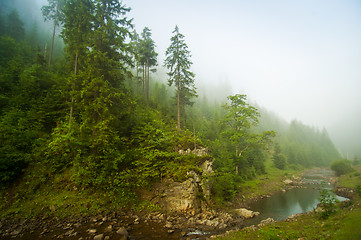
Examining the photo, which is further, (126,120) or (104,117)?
(126,120)

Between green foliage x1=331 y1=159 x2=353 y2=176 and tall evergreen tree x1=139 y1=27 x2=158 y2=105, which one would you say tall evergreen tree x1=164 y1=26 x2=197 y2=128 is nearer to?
tall evergreen tree x1=139 y1=27 x2=158 y2=105

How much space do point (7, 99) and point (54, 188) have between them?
34.3ft

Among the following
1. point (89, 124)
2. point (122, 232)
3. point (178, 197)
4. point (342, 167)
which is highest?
point (89, 124)

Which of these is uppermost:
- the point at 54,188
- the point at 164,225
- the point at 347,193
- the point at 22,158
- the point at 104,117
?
the point at 104,117


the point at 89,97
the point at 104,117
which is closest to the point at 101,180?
the point at 104,117

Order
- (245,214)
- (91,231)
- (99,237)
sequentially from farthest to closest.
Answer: (245,214) < (91,231) < (99,237)

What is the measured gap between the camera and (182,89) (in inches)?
1014

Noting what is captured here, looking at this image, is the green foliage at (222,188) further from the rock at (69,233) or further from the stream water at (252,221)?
the rock at (69,233)

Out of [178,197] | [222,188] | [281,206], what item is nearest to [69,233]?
[178,197]

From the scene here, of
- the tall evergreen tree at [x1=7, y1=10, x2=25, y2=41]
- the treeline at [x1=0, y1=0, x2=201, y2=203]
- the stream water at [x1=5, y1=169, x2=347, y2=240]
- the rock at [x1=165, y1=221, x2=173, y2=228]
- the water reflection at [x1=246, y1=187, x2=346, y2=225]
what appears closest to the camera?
the stream water at [x1=5, y1=169, x2=347, y2=240]

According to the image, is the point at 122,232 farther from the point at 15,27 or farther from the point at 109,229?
the point at 15,27

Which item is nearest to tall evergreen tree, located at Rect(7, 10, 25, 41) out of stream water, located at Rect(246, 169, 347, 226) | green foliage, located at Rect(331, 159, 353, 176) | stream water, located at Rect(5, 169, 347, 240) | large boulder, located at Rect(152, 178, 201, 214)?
stream water, located at Rect(5, 169, 347, 240)

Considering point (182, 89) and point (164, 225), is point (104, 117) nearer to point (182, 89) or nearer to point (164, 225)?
point (164, 225)

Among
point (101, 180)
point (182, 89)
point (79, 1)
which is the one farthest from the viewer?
point (182, 89)
